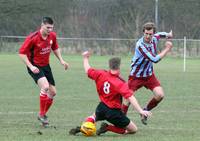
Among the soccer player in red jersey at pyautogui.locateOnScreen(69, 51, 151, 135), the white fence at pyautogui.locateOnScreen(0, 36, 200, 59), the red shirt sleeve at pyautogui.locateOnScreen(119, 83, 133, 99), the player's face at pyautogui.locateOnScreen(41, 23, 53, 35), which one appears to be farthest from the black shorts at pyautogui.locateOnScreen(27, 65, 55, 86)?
the white fence at pyautogui.locateOnScreen(0, 36, 200, 59)

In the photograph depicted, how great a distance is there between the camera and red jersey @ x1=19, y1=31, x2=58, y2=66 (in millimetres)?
10883

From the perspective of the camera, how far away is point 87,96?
1669 centimetres

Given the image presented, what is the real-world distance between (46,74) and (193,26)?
45.1 metres

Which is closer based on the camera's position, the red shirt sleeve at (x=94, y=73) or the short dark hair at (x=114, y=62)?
the short dark hair at (x=114, y=62)

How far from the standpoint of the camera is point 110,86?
9.24 metres

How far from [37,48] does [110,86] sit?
2204mm

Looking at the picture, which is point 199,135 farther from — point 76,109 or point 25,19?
point 25,19

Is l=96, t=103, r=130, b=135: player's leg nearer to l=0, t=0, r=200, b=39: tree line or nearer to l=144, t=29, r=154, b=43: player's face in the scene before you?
l=144, t=29, r=154, b=43: player's face

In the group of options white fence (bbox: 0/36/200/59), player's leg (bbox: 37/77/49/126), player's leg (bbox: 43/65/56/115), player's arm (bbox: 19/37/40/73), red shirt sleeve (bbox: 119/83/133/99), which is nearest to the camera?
red shirt sleeve (bbox: 119/83/133/99)

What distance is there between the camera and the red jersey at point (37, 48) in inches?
428

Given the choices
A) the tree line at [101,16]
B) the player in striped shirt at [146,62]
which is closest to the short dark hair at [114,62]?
the player in striped shirt at [146,62]

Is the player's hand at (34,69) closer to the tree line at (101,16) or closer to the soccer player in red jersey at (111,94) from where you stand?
the soccer player in red jersey at (111,94)

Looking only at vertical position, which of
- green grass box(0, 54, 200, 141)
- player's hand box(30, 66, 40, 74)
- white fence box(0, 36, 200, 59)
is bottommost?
white fence box(0, 36, 200, 59)

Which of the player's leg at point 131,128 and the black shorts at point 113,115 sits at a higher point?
the black shorts at point 113,115
